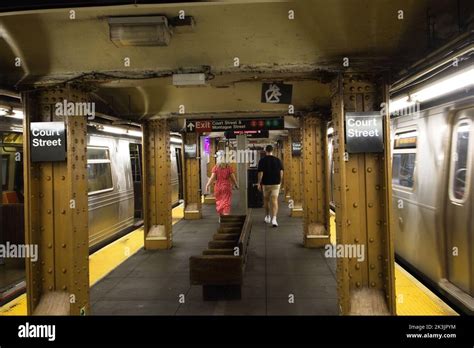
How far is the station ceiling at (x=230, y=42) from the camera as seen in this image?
2355 mm

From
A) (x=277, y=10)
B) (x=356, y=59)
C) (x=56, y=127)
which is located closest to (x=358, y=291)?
(x=356, y=59)

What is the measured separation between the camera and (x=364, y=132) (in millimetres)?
3318

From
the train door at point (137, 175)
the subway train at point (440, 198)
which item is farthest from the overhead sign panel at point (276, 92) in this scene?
the train door at point (137, 175)

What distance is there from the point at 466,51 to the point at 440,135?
208cm

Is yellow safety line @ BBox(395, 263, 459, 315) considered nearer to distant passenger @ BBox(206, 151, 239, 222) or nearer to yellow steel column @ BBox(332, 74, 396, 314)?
yellow steel column @ BBox(332, 74, 396, 314)

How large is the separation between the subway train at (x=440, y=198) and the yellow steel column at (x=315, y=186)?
5.55 ft

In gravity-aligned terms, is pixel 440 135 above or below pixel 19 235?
above

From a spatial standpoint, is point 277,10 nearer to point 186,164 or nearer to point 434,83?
point 434,83

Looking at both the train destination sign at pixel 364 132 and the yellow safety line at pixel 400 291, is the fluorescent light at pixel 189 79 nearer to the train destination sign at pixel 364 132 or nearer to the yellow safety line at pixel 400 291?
the train destination sign at pixel 364 132

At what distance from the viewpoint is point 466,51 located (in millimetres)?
2480

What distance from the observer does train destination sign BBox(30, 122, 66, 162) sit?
3502mm

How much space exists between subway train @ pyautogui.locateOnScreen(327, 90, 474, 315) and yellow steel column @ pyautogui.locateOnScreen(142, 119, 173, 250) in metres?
4.24

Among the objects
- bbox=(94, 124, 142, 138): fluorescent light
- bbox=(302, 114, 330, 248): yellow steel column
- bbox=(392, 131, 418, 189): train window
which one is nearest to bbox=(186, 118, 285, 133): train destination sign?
bbox=(302, 114, 330, 248): yellow steel column
